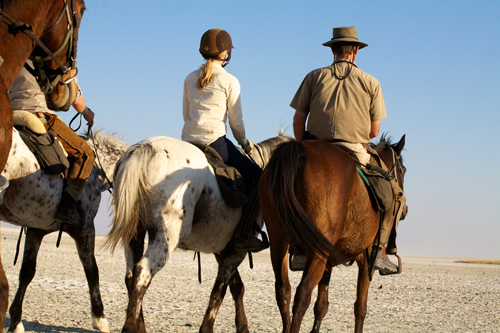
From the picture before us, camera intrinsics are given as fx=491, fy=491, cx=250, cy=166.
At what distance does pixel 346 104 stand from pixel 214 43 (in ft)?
5.90

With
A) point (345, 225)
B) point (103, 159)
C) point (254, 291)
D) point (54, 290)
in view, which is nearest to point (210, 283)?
point (254, 291)

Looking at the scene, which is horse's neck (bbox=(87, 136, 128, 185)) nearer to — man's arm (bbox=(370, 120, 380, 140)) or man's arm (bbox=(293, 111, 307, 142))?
man's arm (bbox=(293, 111, 307, 142))

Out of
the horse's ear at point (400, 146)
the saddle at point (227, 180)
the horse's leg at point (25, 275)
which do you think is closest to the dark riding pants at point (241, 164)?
the saddle at point (227, 180)

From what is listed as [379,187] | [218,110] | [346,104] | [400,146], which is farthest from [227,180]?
[400,146]

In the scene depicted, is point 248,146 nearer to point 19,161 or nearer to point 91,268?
point 91,268

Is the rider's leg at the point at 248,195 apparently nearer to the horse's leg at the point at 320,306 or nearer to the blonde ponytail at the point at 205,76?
the blonde ponytail at the point at 205,76

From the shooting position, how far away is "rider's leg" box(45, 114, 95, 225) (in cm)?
559

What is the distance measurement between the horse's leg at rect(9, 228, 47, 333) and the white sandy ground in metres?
0.31

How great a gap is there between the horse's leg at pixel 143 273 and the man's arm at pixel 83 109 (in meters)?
1.83

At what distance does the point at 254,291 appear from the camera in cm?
1031

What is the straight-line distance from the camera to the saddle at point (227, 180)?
5496mm

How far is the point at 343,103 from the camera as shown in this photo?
536 cm

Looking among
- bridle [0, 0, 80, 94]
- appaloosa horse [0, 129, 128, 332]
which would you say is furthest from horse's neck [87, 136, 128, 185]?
bridle [0, 0, 80, 94]

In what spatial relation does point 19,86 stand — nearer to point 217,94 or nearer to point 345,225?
point 217,94
